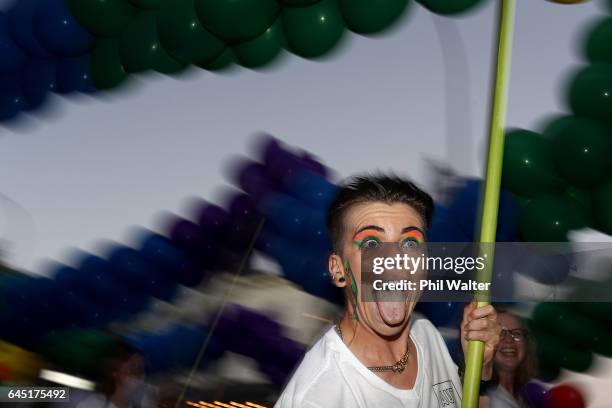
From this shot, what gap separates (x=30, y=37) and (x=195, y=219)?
836 millimetres

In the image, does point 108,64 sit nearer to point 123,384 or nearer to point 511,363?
point 123,384

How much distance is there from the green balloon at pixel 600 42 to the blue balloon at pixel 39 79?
1.66 m

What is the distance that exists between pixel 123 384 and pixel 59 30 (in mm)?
1153

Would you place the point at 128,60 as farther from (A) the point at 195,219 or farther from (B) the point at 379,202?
(B) the point at 379,202

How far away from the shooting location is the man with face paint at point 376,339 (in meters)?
1.17

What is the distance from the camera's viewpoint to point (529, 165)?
1808 mm

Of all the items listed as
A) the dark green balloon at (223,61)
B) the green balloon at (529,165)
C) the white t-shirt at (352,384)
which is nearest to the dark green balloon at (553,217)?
the green balloon at (529,165)

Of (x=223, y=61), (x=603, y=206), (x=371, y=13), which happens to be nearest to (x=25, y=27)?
(x=223, y=61)

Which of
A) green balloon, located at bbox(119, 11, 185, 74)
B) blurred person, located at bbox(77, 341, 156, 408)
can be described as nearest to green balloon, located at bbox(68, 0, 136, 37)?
green balloon, located at bbox(119, 11, 185, 74)

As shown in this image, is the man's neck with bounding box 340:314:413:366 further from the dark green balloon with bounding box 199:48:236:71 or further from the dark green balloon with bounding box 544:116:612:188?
the dark green balloon with bounding box 199:48:236:71

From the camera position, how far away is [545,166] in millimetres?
1812

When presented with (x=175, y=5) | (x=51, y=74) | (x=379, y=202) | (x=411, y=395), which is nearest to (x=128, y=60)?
(x=175, y=5)

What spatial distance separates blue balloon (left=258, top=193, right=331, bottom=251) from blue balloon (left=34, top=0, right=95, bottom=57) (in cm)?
78

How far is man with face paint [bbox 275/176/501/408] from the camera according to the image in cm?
117
